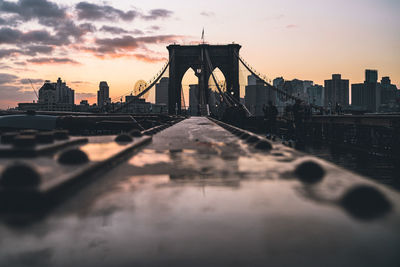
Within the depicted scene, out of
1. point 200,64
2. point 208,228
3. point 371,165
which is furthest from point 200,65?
point 208,228

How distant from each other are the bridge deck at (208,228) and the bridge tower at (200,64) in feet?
334

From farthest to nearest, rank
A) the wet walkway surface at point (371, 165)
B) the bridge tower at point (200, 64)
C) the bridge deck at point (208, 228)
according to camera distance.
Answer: the bridge tower at point (200, 64)
the wet walkway surface at point (371, 165)
the bridge deck at point (208, 228)

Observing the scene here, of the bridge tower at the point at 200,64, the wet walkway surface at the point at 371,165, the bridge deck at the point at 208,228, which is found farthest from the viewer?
the bridge tower at the point at 200,64

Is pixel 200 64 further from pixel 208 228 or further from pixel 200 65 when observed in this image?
pixel 208 228

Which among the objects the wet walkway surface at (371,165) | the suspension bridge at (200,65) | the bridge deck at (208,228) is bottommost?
the wet walkway surface at (371,165)

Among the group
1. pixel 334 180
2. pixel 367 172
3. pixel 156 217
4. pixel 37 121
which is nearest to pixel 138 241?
pixel 156 217

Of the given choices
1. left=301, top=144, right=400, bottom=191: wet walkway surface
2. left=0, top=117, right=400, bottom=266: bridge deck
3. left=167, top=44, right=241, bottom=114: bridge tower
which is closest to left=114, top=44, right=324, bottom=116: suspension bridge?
left=167, top=44, right=241, bottom=114: bridge tower

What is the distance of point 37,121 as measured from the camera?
3086cm

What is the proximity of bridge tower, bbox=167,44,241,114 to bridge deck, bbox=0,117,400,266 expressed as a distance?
102 m

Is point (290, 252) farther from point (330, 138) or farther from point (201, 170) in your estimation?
point (330, 138)

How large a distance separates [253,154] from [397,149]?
2661 centimetres

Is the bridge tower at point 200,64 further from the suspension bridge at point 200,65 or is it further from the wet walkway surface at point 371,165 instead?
the wet walkway surface at point 371,165

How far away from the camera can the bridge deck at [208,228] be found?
3240mm

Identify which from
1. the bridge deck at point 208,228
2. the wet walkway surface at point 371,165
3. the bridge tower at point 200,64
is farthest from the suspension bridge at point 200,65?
the bridge deck at point 208,228
